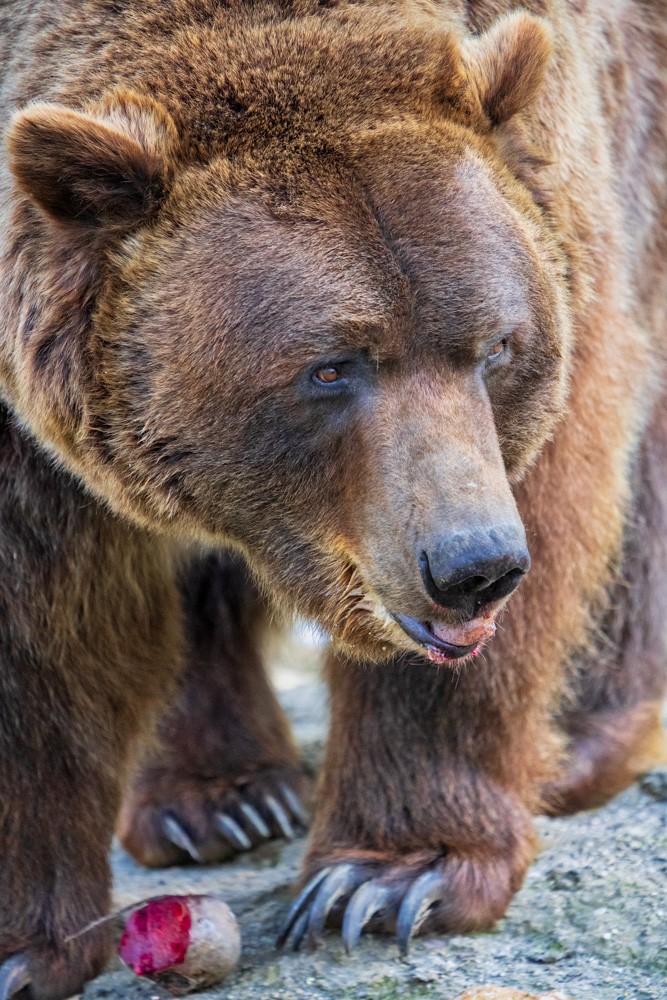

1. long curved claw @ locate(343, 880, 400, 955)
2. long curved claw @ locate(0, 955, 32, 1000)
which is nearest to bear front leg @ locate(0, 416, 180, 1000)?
long curved claw @ locate(0, 955, 32, 1000)

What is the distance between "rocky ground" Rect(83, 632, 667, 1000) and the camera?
379 cm

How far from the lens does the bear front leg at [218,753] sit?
5379 mm

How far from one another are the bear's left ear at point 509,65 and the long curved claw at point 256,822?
9.56ft

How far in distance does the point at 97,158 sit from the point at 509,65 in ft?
3.64

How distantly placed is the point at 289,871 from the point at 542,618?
1.51m

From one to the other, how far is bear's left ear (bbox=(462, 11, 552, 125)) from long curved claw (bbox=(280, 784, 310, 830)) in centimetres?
294

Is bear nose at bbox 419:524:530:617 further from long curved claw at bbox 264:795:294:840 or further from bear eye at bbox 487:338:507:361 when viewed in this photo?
long curved claw at bbox 264:795:294:840

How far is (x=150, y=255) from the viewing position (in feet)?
11.3

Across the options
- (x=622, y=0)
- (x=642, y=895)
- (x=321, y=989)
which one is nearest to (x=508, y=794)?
(x=642, y=895)

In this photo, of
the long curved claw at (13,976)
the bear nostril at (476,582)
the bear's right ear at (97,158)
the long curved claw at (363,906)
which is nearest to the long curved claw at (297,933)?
the long curved claw at (363,906)

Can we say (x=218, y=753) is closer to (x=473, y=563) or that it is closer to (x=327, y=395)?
(x=327, y=395)

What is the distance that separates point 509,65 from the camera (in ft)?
11.8

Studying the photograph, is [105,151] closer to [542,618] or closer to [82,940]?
[542,618]

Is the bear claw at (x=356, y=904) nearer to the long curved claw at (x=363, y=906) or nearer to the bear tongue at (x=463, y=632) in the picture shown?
the long curved claw at (x=363, y=906)
